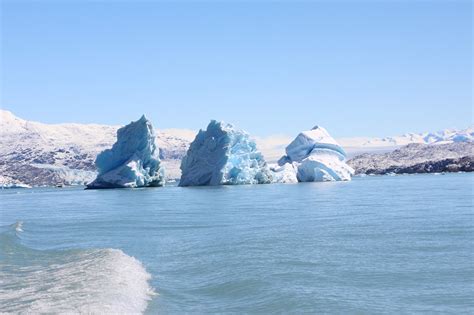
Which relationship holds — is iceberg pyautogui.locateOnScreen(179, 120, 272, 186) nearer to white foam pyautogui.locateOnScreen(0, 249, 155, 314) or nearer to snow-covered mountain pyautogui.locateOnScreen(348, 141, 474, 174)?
white foam pyautogui.locateOnScreen(0, 249, 155, 314)

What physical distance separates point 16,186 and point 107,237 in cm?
10387

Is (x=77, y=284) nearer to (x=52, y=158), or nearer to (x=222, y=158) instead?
(x=222, y=158)

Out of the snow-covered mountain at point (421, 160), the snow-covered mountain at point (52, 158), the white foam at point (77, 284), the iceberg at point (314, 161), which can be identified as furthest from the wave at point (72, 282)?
the snow-covered mountain at point (52, 158)

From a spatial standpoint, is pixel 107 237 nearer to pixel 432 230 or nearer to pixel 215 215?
pixel 215 215

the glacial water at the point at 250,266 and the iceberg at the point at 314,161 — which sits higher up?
the iceberg at the point at 314,161

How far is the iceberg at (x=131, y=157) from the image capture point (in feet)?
186

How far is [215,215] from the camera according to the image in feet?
82.4

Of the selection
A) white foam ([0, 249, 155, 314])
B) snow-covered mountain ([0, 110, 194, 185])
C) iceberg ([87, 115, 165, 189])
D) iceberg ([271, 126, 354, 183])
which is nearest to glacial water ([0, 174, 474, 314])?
white foam ([0, 249, 155, 314])

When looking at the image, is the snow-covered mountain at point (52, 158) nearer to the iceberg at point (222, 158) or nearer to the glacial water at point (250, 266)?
the iceberg at point (222, 158)

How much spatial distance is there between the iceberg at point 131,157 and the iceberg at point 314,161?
13878 millimetres

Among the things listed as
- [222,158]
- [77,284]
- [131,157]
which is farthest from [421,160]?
[77,284]

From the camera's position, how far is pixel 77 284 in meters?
10.7

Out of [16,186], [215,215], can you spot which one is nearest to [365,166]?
[16,186]

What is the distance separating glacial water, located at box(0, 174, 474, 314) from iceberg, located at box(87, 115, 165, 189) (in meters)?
35.2
